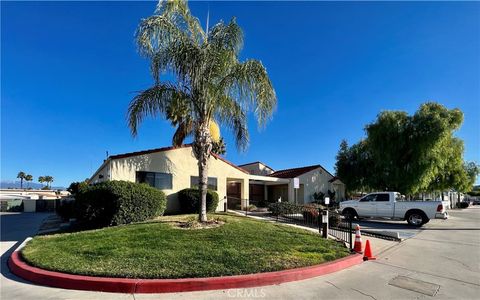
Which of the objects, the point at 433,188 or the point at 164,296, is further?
the point at 433,188

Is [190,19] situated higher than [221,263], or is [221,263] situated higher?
[190,19]

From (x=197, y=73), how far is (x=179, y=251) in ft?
19.4

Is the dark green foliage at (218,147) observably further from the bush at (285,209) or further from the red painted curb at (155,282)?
the red painted curb at (155,282)

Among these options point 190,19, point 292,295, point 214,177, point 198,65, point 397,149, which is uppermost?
point 190,19

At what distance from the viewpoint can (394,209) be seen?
1828 cm

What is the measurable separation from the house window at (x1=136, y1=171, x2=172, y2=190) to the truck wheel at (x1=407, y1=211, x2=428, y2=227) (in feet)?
44.4

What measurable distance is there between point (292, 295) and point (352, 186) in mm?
27295

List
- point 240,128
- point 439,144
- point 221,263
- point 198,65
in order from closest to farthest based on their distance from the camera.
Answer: point 221,263, point 198,65, point 240,128, point 439,144

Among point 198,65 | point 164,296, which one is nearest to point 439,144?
point 198,65

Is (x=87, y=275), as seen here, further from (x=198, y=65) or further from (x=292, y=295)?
(x=198, y=65)

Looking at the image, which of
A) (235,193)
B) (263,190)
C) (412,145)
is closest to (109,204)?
(235,193)

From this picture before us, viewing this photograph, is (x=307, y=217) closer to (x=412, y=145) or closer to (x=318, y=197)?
(x=412, y=145)

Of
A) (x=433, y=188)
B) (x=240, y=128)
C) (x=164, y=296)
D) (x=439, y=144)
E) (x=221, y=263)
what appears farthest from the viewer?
(x=433, y=188)

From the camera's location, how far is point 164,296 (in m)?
5.68
